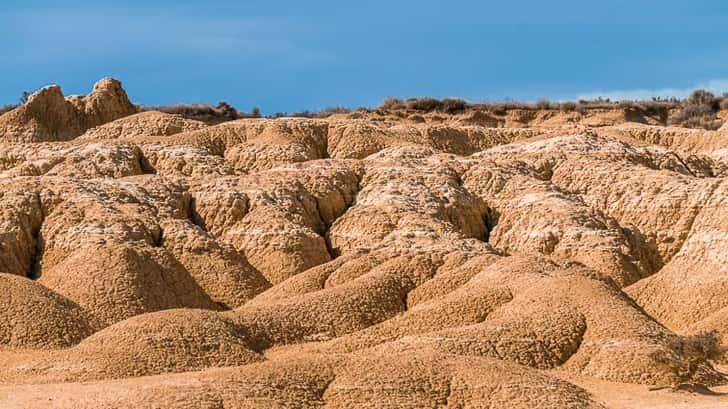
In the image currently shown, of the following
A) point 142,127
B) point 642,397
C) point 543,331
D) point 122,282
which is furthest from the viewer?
point 142,127

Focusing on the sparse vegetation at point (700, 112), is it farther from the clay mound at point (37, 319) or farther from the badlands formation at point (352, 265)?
the clay mound at point (37, 319)

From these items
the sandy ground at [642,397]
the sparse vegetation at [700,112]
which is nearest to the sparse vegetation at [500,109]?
the sparse vegetation at [700,112]

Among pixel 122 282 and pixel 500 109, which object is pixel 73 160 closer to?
pixel 122 282

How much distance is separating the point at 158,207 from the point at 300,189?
5119 millimetres

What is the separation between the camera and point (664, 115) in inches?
3000

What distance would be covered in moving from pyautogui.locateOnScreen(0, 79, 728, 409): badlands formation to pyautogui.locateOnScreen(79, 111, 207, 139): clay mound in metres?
0.14

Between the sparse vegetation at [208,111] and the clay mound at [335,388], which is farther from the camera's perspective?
the sparse vegetation at [208,111]

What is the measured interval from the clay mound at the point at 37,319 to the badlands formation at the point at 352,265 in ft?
0.20

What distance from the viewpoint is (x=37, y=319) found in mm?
34625

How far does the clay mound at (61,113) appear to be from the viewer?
54.5 m

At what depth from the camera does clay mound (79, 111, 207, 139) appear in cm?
5475

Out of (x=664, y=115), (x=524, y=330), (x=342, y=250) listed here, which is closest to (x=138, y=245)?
(x=342, y=250)

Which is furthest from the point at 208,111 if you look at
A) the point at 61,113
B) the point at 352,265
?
the point at 352,265

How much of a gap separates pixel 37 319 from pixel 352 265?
949cm
